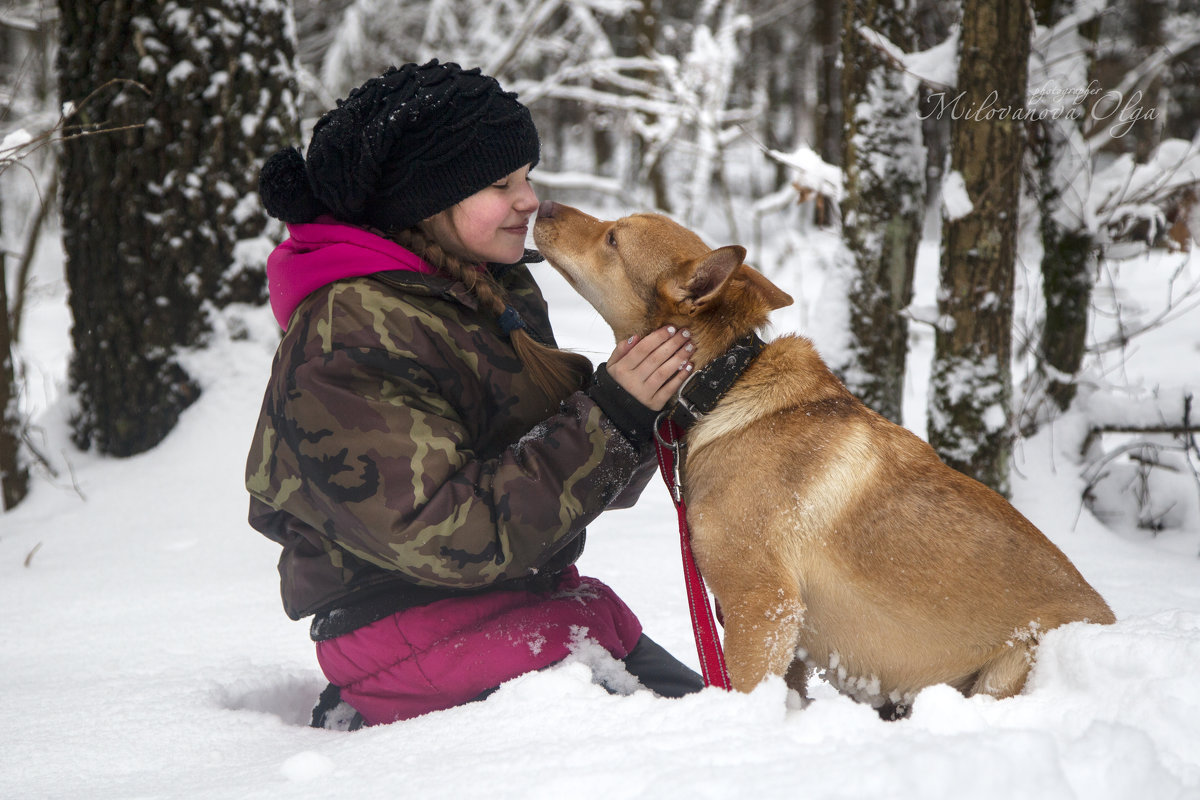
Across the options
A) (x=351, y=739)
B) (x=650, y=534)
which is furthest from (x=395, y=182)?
(x=650, y=534)

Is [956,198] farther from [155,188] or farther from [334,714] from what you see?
[155,188]

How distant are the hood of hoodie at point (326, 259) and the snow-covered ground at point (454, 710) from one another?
3.64 ft

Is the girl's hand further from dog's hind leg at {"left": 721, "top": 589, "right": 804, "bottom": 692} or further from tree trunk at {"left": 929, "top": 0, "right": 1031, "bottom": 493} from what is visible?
tree trunk at {"left": 929, "top": 0, "right": 1031, "bottom": 493}

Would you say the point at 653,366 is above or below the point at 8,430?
above

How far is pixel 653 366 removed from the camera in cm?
221

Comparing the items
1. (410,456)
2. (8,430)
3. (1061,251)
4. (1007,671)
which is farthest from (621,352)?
(8,430)

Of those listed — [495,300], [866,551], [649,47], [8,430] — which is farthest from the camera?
[649,47]

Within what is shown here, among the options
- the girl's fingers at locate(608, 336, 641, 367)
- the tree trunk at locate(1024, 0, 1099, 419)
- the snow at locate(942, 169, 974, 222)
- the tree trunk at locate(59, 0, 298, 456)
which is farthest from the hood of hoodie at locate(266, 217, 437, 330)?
the tree trunk at locate(1024, 0, 1099, 419)

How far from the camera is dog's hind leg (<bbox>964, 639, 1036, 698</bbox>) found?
203 centimetres

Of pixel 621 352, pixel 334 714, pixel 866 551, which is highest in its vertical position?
pixel 621 352

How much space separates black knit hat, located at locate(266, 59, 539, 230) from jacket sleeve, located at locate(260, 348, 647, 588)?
1.52 ft

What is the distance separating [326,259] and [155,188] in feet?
9.61

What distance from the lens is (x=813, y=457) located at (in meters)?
2.28

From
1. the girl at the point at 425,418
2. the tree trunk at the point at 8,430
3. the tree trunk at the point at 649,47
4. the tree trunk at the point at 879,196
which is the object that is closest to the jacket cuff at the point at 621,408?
the girl at the point at 425,418
